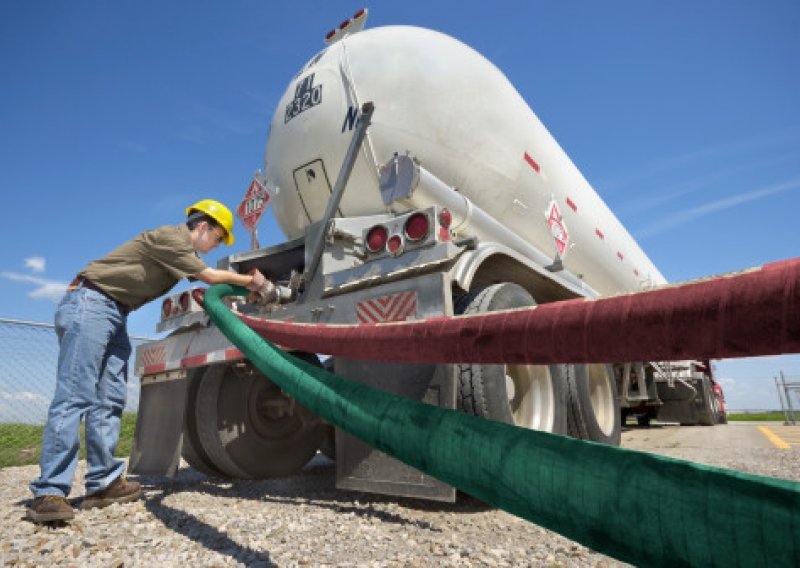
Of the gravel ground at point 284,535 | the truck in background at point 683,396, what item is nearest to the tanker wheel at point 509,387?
the gravel ground at point 284,535

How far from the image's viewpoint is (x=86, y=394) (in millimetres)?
2398

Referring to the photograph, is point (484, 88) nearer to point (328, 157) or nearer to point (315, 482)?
point (328, 157)

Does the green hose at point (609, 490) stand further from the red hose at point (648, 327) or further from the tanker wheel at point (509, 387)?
the tanker wheel at point (509, 387)

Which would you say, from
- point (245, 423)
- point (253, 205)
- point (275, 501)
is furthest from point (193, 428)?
point (253, 205)

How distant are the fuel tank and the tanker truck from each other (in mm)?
12

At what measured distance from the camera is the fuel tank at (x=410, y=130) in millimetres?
3332

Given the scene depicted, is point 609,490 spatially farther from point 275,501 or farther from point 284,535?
point 275,501

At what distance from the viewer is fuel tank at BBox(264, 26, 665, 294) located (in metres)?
3.33

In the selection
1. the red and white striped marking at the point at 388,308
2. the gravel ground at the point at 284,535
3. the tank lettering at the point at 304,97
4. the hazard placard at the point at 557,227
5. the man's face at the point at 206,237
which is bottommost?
the gravel ground at the point at 284,535

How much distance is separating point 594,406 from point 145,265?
3534 mm

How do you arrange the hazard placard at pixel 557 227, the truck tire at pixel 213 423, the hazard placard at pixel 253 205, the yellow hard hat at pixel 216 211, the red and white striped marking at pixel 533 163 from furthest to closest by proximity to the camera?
the hazard placard at pixel 557 227, the red and white striped marking at pixel 533 163, the hazard placard at pixel 253 205, the truck tire at pixel 213 423, the yellow hard hat at pixel 216 211

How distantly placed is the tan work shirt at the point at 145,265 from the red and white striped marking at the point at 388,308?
0.86m

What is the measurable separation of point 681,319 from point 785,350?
14 centimetres

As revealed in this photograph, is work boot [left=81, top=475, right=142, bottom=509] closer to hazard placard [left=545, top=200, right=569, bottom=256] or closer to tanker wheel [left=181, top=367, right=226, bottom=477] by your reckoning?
tanker wheel [left=181, top=367, right=226, bottom=477]
